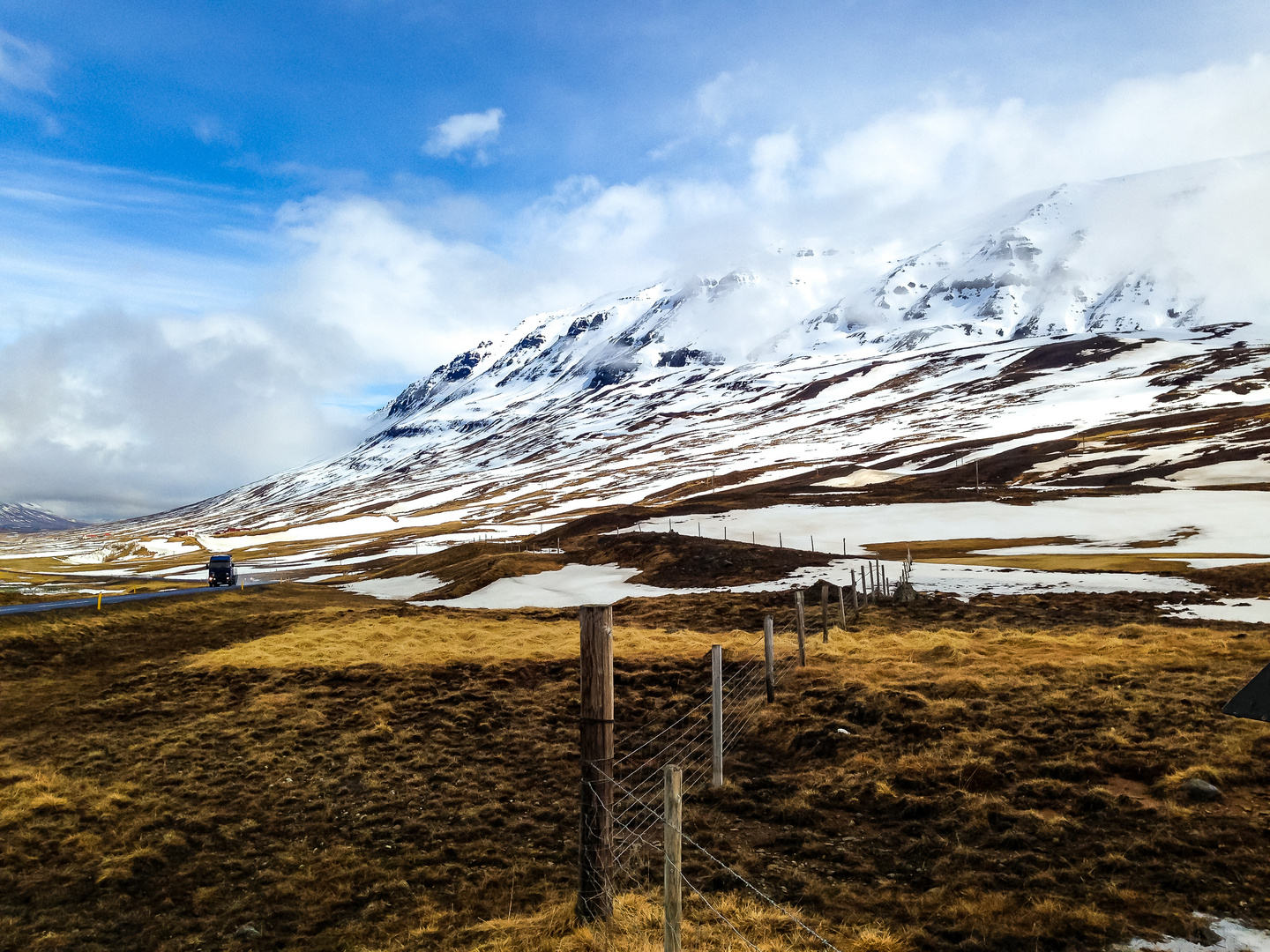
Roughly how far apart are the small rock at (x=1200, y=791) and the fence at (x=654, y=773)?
6861 millimetres

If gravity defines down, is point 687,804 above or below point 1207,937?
below

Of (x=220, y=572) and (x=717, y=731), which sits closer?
(x=717, y=731)

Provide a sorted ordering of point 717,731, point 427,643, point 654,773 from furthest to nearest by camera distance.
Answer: point 427,643, point 654,773, point 717,731

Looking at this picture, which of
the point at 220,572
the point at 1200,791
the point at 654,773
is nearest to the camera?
the point at 1200,791

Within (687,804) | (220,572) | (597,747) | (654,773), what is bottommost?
(687,804)

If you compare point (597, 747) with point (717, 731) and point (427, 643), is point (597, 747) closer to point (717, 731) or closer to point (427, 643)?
point (717, 731)

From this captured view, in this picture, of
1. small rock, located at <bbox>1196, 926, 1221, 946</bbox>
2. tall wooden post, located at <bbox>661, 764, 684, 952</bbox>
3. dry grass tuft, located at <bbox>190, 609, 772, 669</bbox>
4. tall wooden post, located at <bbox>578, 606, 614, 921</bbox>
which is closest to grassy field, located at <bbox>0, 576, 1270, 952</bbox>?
small rock, located at <bbox>1196, 926, 1221, 946</bbox>

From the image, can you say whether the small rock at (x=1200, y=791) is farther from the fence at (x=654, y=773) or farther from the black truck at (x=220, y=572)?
the black truck at (x=220, y=572)

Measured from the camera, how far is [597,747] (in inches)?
315

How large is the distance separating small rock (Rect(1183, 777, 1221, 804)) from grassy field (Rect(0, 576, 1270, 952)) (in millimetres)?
243

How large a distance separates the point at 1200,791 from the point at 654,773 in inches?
355

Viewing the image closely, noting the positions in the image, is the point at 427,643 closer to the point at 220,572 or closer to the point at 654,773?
the point at 654,773

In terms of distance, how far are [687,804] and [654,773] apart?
1.23 meters

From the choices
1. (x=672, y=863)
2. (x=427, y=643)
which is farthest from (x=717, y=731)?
(x=427, y=643)
